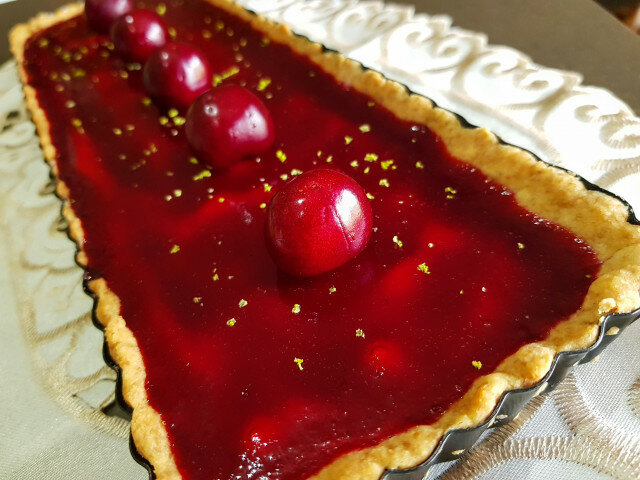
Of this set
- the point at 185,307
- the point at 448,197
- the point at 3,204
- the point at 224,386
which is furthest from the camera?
the point at 3,204

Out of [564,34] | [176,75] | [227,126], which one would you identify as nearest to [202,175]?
[227,126]

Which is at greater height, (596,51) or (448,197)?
(596,51)

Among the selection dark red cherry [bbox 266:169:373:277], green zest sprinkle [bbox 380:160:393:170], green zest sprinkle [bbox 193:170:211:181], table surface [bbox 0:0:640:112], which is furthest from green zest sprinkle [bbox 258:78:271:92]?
table surface [bbox 0:0:640:112]

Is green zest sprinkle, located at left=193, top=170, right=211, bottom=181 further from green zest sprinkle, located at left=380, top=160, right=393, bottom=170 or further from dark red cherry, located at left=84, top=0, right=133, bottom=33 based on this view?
dark red cherry, located at left=84, top=0, right=133, bottom=33

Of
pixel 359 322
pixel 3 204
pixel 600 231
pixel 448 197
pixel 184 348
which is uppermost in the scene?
pixel 600 231

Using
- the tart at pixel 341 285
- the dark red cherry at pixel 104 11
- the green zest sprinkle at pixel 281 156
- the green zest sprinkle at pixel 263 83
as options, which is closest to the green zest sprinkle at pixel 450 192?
the tart at pixel 341 285

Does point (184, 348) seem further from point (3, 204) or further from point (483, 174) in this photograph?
point (3, 204)

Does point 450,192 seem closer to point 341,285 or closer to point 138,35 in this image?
point 341,285

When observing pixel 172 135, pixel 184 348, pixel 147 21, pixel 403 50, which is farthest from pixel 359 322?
pixel 147 21
